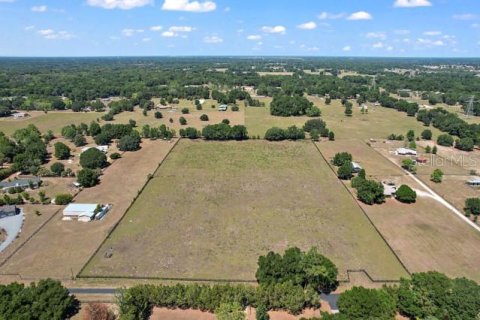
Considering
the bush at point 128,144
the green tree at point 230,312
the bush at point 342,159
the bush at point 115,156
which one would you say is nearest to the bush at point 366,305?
the green tree at point 230,312

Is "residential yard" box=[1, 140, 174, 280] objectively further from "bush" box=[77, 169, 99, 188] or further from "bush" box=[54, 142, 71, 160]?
"bush" box=[54, 142, 71, 160]

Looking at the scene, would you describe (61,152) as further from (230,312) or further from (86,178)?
(230,312)

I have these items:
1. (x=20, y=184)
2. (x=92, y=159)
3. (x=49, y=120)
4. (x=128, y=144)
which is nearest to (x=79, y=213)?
(x=20, y=184)

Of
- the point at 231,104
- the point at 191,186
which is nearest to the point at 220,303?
the point at 191,186

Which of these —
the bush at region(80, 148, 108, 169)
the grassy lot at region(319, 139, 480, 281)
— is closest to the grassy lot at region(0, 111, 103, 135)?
the bush at region(80, 148, 108, 169)

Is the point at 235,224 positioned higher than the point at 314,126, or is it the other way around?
the point at 314,126

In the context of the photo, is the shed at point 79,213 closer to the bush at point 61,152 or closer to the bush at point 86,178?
the bush at point 86,178
